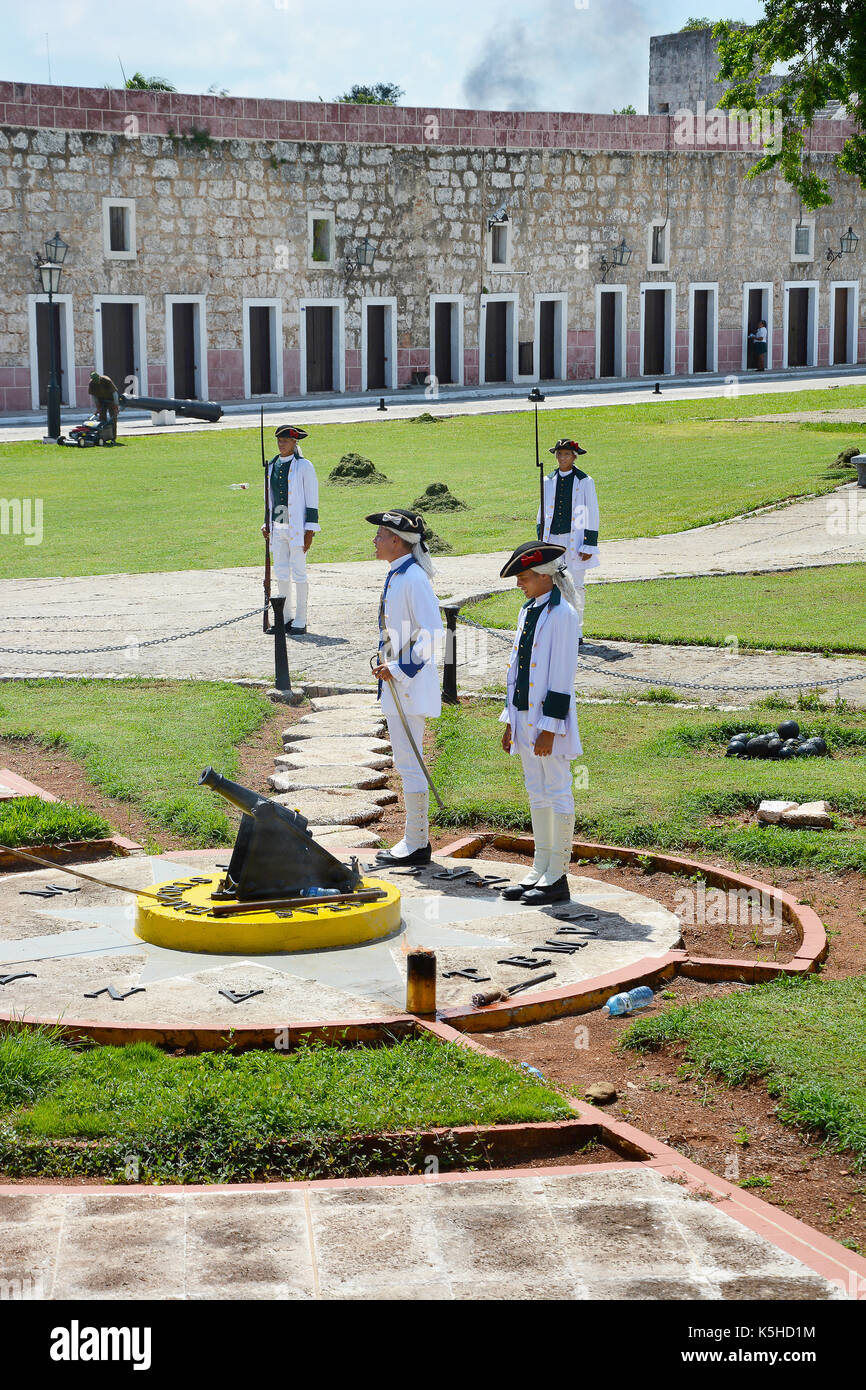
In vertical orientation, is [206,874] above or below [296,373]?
below

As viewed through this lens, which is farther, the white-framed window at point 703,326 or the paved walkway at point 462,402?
the white-framed window at point 703,326

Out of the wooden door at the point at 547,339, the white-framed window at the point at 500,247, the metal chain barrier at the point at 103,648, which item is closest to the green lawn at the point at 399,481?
the metal chain barrier at the point at 103,648

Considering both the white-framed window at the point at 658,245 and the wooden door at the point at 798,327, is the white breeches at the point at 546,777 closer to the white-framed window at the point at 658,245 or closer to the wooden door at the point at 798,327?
the white-framed window at the point at 658,245

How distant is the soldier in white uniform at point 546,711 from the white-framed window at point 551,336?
3697cm

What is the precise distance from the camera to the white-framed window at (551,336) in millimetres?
44031

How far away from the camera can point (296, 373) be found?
133ft

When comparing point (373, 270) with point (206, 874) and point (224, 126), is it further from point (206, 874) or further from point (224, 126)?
point (206, 874)

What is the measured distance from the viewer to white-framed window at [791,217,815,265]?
48188 millimetres

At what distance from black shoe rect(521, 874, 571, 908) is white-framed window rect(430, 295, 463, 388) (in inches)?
1390

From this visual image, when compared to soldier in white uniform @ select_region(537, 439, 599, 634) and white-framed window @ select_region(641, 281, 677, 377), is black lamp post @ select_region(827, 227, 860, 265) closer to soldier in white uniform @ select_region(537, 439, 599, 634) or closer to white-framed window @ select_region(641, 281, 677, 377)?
white-framed window @ select_region(641, 281, 677, 377)

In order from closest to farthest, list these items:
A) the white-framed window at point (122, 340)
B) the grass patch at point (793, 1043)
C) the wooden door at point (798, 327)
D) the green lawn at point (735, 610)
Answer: the grass patch at point (793, 1043) → the green lawn at point (735, 610) → the white-framed window at point (122, 340) → the wooden door at point (798, 327)

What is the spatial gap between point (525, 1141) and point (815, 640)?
29.4 feet

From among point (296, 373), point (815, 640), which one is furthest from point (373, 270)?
point (815, 640)
